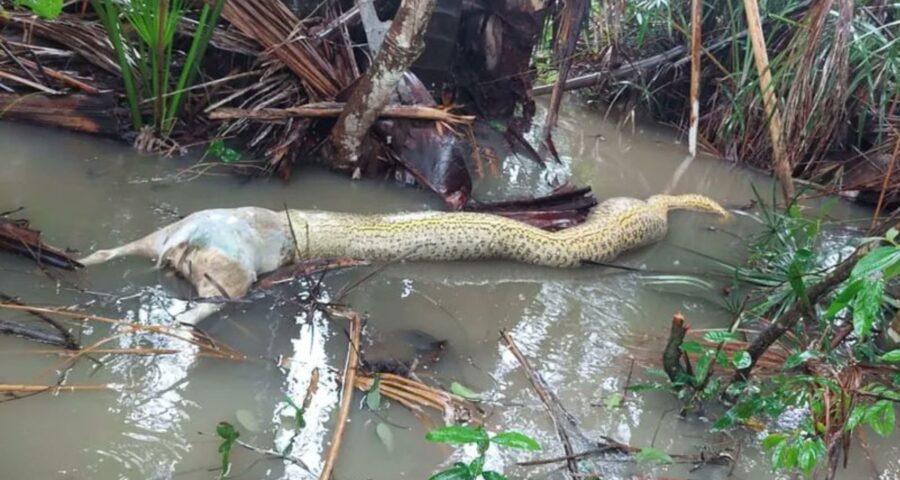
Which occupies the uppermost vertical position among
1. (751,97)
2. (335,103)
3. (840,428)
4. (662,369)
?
(751,97)

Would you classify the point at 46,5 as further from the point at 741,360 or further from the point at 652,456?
the point at 741,360

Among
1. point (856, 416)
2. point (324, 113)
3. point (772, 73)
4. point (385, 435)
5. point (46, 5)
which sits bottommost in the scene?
point (385, 435)

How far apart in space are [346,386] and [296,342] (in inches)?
17.0

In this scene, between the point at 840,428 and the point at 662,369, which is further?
the point at 662,369

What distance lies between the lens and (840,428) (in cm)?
237

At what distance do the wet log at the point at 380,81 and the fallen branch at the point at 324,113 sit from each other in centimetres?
14

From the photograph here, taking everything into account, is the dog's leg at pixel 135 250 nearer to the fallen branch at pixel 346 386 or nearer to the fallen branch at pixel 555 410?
the fallen branch at pixel 346 386

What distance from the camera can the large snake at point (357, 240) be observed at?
3.36 metres

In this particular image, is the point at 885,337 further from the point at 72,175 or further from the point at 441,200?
the point at 72,175

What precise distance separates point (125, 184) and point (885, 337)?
403 centimetres

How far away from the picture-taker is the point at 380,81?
15.2 feet

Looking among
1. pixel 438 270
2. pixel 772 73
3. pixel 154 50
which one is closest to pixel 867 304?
pixel 438 270

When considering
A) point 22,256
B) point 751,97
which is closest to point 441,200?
point 22,256

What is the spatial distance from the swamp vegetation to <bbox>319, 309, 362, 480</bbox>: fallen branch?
1 centimetres
